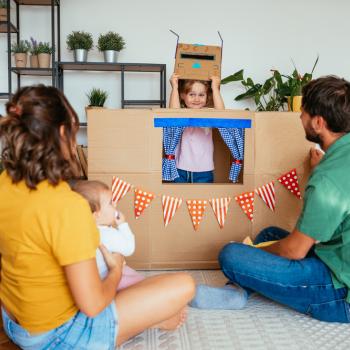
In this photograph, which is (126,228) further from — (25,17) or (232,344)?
(25,17)

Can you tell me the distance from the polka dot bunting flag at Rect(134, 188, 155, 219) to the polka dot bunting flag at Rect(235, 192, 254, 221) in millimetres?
444

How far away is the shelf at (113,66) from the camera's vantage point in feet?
11.4

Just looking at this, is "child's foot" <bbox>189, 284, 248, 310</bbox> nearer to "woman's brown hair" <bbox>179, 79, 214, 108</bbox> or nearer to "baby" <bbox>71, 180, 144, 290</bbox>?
"baby" <bbox>71, 180, 144, 290</bbox>

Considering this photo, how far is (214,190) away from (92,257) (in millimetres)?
1235

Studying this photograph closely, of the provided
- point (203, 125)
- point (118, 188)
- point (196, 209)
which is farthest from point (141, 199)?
point (203, 125)

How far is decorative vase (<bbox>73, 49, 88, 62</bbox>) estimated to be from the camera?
3488mm

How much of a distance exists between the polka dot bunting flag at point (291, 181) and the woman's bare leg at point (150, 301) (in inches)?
41.1

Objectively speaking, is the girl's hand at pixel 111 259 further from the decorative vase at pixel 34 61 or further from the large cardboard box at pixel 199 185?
the decorative vase at pixel 34 61

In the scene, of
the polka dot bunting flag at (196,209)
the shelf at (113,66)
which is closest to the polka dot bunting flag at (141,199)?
the polka dot bunting flag at (196,209)

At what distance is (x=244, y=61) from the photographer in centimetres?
382

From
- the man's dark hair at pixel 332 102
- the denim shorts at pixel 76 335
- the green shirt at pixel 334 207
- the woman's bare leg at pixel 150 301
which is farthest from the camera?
the man's dark hair at pixel 332 102

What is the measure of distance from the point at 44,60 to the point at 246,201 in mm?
2141

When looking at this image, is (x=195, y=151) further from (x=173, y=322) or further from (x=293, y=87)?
(x=173, y=322)

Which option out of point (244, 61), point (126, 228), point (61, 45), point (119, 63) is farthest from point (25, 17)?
point (126, 228)
